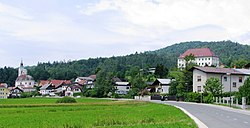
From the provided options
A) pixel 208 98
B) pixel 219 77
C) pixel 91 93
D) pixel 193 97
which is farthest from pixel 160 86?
pixel 208 98

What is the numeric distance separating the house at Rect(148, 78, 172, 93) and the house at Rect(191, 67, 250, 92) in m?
23.4

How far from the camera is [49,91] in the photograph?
161000mm

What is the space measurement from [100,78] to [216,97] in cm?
5153

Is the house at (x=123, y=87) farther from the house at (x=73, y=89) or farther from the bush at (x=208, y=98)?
the bush at (x=208, y=98)

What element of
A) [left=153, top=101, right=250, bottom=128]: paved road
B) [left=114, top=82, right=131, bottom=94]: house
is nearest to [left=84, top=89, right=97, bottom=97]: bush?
[left=114, top=82, right=131, bottom=94]: house

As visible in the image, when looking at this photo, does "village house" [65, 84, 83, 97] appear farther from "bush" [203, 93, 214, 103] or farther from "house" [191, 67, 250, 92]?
"bush" [203, 93, 214, 103]

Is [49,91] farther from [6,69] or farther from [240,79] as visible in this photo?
[240,79]

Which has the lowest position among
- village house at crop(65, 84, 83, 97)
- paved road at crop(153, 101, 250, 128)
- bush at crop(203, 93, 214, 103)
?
paved road at crop(153, 101, 250, 128)

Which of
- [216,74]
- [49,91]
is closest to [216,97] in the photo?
[216,74]

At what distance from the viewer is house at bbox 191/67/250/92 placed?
7444 cm

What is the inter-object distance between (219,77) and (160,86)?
28.3 metres

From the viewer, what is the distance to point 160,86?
101812 millimetres

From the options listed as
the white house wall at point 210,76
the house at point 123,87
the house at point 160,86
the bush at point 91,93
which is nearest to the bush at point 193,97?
the white house wall at point 210,76

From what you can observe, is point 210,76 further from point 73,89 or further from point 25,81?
point 25,81
